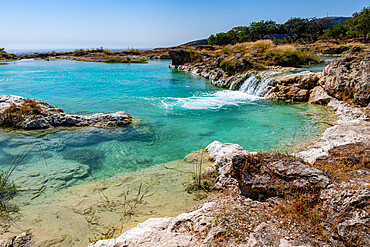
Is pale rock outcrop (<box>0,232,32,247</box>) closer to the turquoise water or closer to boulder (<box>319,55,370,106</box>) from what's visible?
the turquoise water

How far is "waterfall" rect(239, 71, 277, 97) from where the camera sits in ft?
67.9

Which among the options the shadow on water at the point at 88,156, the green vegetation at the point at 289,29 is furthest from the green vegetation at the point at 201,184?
the green vegetation at the point at 289,29

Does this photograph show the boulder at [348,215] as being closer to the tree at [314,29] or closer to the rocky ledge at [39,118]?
the rocky ledge at [39,118]

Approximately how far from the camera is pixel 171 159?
912cm

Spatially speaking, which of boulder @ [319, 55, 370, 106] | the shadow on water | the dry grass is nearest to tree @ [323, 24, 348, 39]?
boulder @ [319, 55, 370, 106]

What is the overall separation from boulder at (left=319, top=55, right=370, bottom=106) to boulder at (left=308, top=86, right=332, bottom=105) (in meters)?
A: 0.30

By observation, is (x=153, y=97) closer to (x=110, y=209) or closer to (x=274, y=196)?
(x=110, y=209)

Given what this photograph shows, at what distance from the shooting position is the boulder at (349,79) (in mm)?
13273

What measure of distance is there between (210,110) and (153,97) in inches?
286

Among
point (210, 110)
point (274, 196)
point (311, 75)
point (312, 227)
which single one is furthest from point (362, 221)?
point (311, 75)

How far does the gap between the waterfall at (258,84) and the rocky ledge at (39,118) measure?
535 inches

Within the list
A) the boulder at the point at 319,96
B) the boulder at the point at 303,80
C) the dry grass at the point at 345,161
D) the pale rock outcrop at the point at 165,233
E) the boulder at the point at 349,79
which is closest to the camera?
the pale rock outcrop at the point at 165,233

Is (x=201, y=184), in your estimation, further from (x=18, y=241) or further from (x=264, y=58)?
(x=264, y=58)

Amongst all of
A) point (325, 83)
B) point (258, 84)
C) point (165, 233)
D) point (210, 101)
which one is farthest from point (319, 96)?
point (165, 233)
